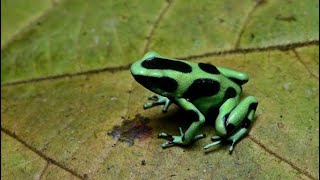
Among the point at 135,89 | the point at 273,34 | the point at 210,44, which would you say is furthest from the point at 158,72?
the point at 273,34

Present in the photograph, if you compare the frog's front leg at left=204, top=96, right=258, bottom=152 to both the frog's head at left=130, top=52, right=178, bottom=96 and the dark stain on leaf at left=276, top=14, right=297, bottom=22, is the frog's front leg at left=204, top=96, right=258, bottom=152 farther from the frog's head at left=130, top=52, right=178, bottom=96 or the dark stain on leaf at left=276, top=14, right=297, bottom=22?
the dark stain on leaf at left=276, top=14, right=297, bottom=22

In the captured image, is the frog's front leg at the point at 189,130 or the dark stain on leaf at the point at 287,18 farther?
the dark stain on leaf at the point at 287,18

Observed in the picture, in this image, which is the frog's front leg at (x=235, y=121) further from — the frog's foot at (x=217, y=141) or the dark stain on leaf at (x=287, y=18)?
the dark stain on leaf at (x=287, y=18)

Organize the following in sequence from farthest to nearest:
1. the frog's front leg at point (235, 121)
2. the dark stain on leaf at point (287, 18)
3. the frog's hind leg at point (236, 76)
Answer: the dark stain on leaf at point (287, 18) < the frog's hind leg at point (236, 76) < the frog's front leg at point (235, 121)

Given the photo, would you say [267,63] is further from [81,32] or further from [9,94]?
[9,94]

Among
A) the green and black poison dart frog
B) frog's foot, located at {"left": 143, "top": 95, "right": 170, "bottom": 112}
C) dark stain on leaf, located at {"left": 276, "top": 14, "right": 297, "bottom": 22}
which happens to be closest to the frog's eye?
the green and black poison dart frog

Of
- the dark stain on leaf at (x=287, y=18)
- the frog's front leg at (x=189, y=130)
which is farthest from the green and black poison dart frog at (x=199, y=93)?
the dark stain on leaf at (x=287, y=18)

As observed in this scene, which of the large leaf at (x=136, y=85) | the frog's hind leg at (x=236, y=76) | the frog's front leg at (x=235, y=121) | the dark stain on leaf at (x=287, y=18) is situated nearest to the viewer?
the large leaf at (x=136, y=85)
